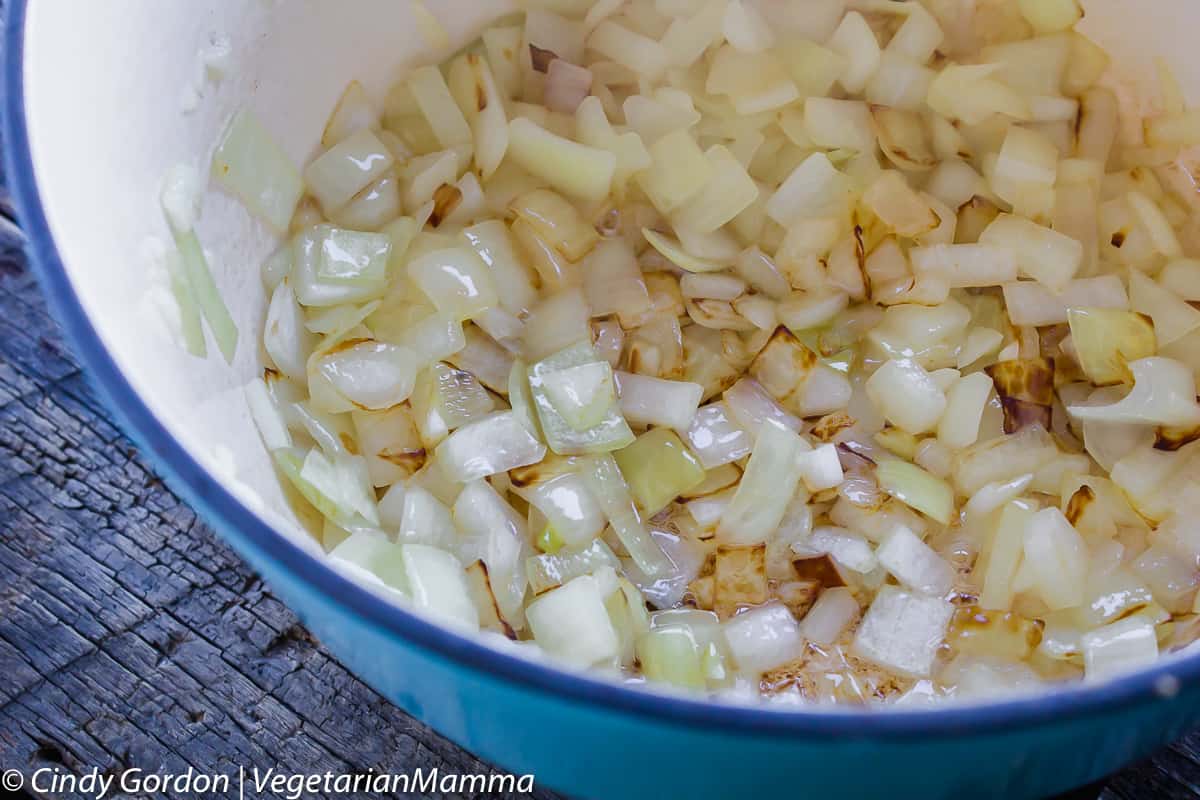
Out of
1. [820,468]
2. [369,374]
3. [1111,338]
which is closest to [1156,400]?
[1111,338]

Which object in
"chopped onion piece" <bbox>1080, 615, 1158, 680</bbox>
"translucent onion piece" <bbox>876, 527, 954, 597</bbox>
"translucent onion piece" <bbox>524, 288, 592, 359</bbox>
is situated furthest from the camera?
"translucent onion piece" <bbox>524, 288, 592, 359</bbox>

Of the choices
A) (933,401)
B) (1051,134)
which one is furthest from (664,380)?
(1051,134)

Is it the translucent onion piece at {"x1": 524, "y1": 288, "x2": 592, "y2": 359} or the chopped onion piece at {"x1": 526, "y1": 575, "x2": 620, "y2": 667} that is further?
the translucent onion piece at {"x1": 524, "y1": 288, "x2": 592, "y2": 359}

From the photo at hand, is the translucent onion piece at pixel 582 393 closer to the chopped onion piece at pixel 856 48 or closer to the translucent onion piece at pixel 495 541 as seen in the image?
the translucent onion piece at pixel 495 541

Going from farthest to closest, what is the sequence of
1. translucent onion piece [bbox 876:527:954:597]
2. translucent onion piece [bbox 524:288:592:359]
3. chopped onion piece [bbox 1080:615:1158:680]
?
translucent onion piece [bbox 524:288:592:359], translucent onion piece [bbox 876:527:954:597], chopped onion piece [bbox 1080:615:1158:680]

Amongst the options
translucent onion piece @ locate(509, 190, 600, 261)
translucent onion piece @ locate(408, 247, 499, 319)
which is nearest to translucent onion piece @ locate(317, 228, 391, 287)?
translucent onion piece @ locate(408, 247, 499, 319)

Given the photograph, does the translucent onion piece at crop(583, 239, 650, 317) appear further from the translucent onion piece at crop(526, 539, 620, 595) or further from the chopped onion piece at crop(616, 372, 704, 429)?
the translucent onion piece at crop(526, 539, 620, 595)

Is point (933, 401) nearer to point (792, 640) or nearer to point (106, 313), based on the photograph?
point (792, 640)

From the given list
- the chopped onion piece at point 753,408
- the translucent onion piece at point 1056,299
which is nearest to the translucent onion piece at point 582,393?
the chopped onion piece at point 753,408
